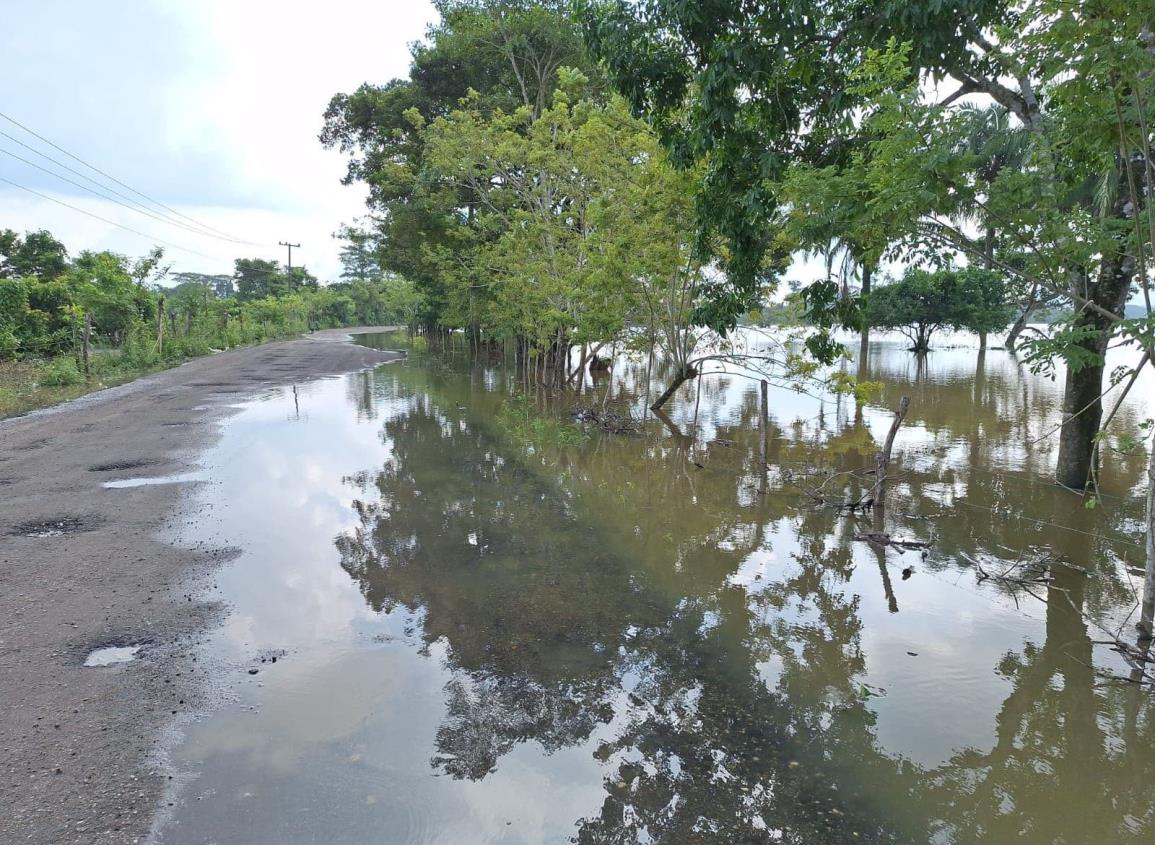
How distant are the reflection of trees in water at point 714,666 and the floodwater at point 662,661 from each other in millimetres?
24

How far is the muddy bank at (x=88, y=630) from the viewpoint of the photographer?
11.6ft

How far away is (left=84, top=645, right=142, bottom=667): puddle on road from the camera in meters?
4.86

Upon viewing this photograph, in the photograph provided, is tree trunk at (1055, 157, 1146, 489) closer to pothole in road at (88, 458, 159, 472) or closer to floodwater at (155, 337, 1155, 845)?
floodwater at (155, 337, 1155, 845)

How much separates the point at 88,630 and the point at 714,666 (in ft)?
16.6

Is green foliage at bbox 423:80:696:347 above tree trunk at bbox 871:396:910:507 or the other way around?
above

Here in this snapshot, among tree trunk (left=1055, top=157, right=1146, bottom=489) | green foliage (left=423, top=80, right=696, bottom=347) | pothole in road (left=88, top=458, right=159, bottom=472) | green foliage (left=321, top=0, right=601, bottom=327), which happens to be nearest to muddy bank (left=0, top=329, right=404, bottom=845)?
pothole in road (left=88, top=458, right=159, bottom=472)

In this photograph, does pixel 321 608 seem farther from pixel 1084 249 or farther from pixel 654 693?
pixel 1084 249

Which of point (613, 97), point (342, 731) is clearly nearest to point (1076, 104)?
point (342, 731)

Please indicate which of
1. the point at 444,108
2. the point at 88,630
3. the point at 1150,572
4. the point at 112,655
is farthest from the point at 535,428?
the point at 444,108

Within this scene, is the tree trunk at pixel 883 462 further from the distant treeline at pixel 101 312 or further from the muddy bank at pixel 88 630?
the distant treeline at pixel 101 312

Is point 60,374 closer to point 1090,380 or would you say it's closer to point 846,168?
point 846,168

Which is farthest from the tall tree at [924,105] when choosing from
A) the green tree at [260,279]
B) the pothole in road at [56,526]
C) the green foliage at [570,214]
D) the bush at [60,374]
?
the green tree at [260,279]

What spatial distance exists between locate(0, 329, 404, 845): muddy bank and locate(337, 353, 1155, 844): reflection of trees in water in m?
1.74

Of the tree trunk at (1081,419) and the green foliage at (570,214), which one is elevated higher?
the green foliage at (570,214)
